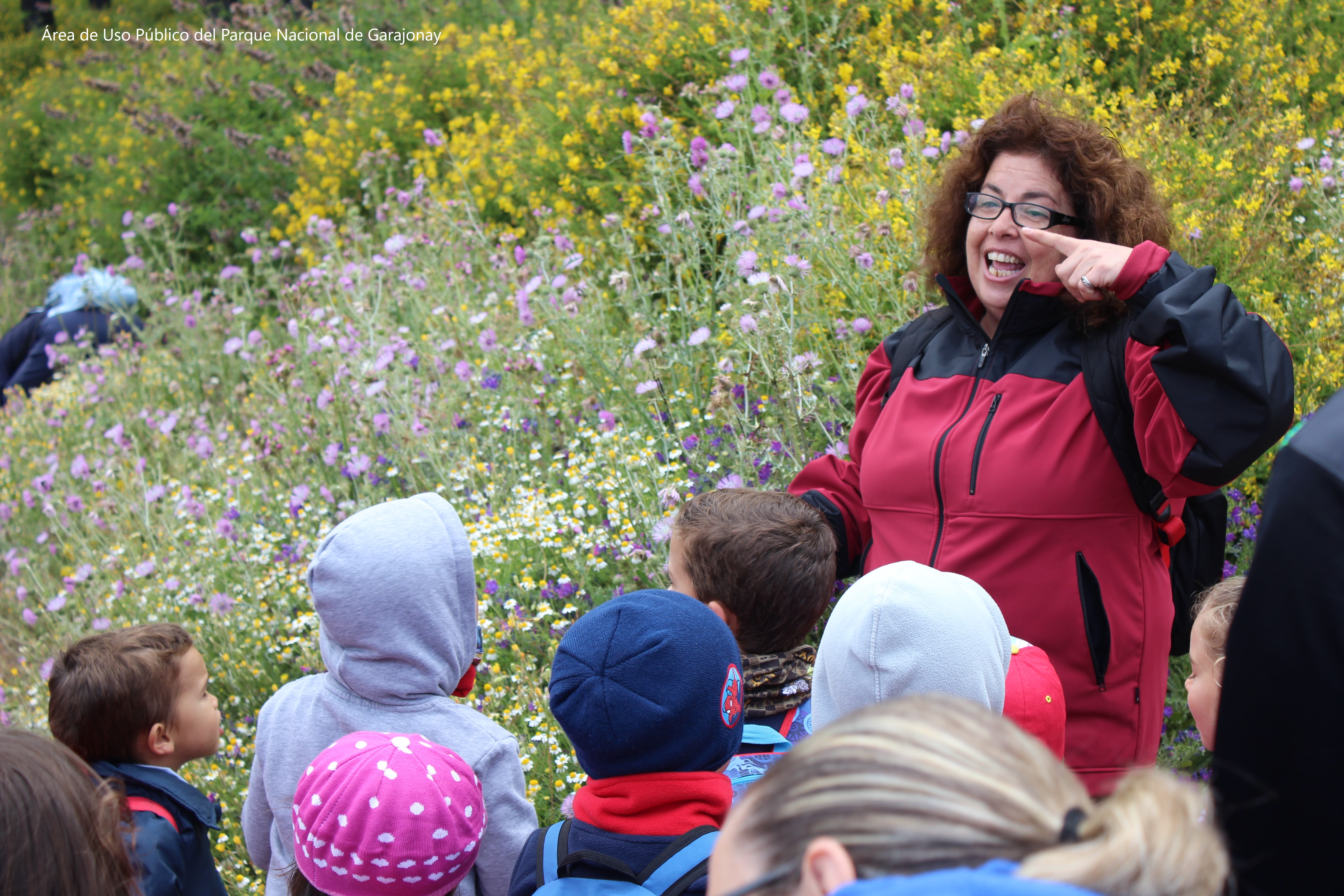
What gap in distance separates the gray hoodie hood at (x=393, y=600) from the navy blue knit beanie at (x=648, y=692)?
0.49m

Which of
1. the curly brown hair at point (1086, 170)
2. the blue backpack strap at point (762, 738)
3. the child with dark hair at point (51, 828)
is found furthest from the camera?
the curly brown hair at point (1086, 170)

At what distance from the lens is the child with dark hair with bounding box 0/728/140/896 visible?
4.37 ft

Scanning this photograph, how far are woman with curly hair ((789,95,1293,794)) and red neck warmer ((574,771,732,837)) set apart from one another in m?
0.78

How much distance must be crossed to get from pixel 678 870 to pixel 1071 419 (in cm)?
113

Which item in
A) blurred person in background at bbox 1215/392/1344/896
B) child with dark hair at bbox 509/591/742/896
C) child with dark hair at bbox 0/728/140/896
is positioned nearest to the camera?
blurred person in background at bbox 1215/392/1344/896

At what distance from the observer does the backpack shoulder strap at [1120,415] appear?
191cm

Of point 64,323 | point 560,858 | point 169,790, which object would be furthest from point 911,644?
point 64,323

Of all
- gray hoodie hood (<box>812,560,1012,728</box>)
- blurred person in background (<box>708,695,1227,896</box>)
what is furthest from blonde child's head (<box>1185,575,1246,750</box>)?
blurred person in background (<box>708,695,1227,896</box>)

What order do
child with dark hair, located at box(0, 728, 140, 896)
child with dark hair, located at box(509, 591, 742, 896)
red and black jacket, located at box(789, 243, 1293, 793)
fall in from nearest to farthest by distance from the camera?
child with dark hair, located at box(0, 728, 140, 896) < child with dark hair, located at box(509, 591, 742, 896) < red and black jacket, located at box(789, 243, 1293, 793)

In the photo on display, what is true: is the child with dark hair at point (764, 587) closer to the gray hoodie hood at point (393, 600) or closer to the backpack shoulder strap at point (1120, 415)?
the gray hoodie hood at point (393, 600)

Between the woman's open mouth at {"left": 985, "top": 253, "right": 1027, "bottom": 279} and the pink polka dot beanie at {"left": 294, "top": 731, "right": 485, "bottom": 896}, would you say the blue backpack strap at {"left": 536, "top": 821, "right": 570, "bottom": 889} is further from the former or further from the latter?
the woman's open mouth at {"left": 985, "top": 253, "right": 1027, "bottom": 279}

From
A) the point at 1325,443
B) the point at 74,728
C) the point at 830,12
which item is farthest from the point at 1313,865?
the point at 830,12

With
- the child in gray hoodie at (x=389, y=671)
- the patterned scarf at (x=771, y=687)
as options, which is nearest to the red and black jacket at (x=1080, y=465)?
the patterned scarf at (x=771, y=687)

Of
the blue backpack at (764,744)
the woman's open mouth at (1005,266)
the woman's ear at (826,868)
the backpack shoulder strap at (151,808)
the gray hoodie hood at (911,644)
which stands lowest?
the backpack shoulder strap at (151,808)
